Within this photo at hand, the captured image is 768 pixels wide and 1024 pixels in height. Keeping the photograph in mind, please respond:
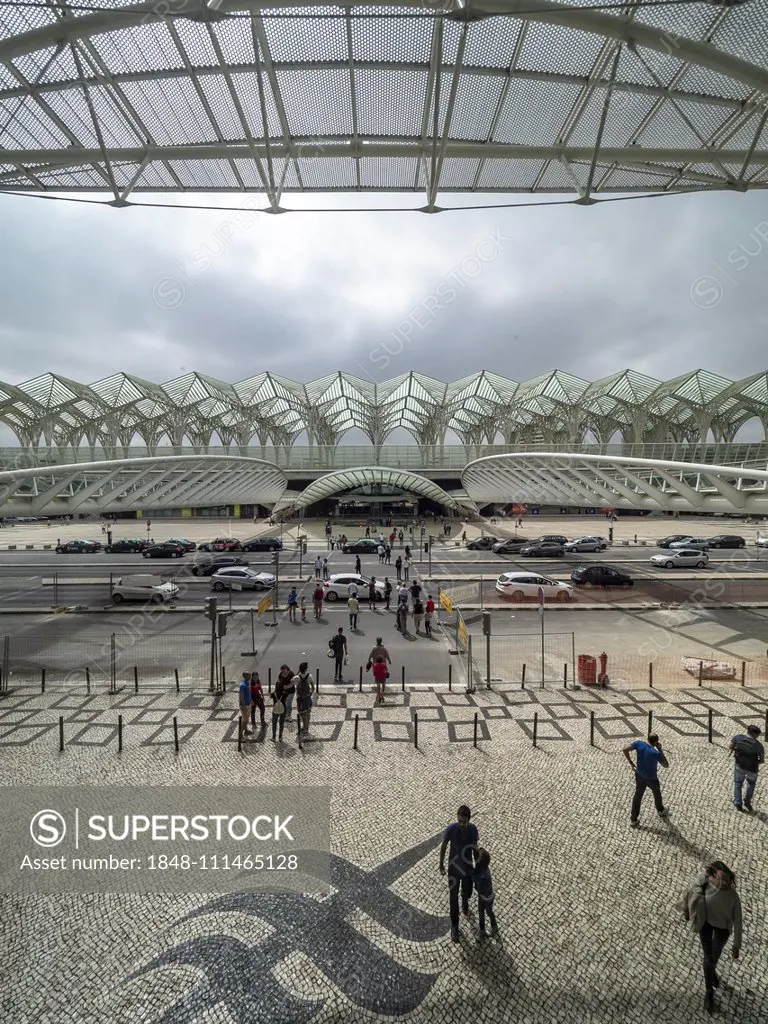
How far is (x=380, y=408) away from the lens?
81062mm

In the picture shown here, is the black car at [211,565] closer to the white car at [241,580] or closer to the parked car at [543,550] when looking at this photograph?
the white car at [241,580]

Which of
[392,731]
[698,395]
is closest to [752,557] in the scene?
[392,731]

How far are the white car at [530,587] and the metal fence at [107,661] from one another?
12393 millimetres

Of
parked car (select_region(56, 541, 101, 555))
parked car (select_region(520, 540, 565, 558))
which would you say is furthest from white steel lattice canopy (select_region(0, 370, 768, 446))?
parked car (select_region(520, 540, 565, 558))

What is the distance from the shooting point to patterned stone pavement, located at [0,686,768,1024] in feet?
13.3

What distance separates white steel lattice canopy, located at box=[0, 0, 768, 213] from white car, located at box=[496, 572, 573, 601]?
14.1 meters

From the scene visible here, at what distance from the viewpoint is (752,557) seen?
32094mm

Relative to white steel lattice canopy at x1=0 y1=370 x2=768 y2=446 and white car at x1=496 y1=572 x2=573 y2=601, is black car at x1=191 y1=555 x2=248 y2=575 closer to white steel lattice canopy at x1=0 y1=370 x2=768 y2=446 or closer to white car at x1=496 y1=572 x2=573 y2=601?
white car at x1=496 y1=572 x2=573 y2=601

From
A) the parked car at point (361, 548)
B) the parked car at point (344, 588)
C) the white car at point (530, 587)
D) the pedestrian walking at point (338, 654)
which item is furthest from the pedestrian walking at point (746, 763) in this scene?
the parked car at point (361, 548)

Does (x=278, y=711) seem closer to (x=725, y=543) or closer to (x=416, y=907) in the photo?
(x=416, y=907)

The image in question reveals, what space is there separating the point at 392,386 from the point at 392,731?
2998 inches

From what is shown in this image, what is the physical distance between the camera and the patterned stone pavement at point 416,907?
4.06m

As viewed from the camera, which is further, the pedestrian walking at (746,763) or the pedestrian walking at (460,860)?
the pedestrian walking at (746,763)

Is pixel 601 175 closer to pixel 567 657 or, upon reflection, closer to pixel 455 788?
pixel 567 657
